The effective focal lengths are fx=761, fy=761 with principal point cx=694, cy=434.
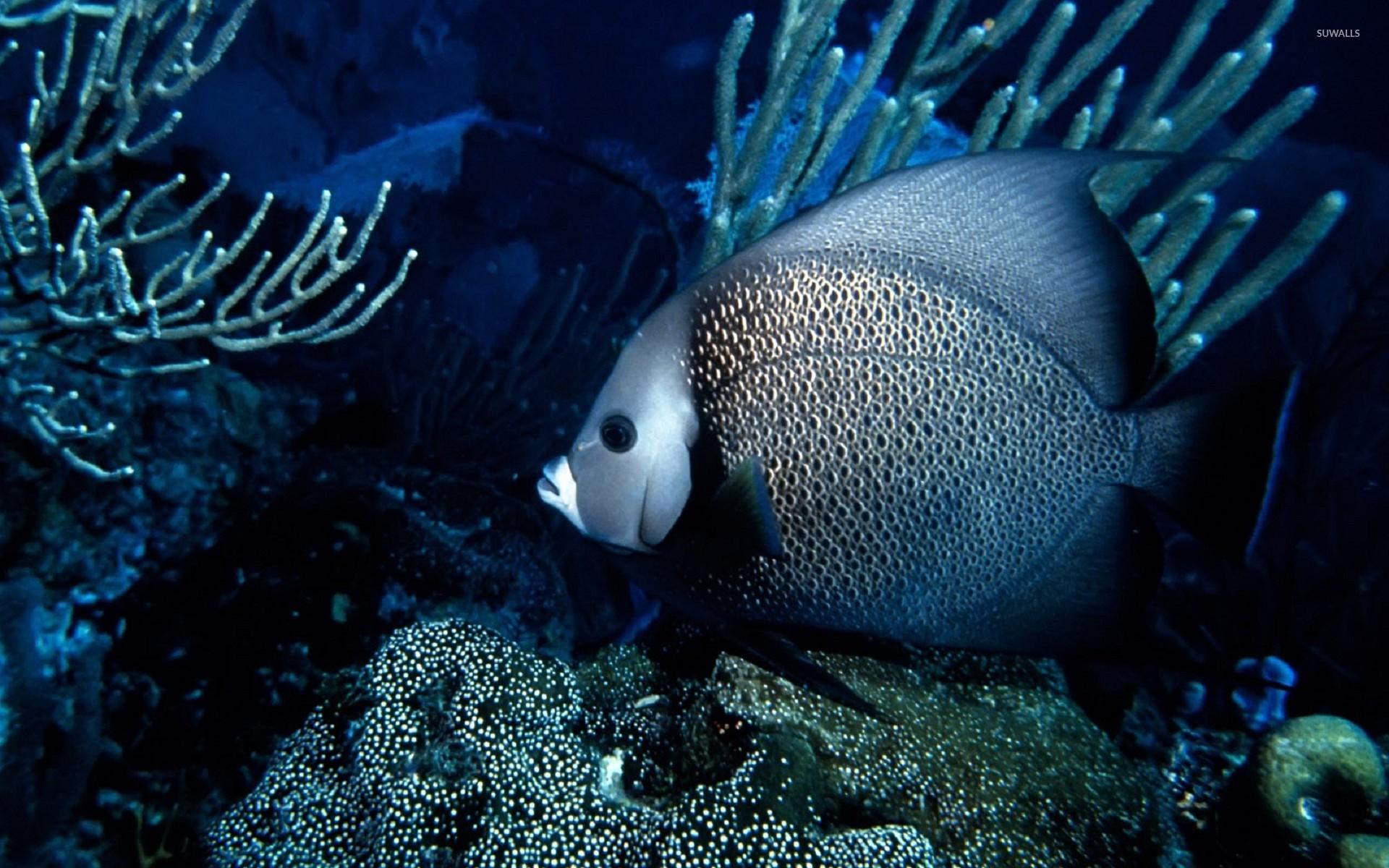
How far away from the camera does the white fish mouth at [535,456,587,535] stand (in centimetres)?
142

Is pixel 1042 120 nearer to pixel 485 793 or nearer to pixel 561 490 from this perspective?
pixel 561 490

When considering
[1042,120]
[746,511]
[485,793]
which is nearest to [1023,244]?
[746,511]

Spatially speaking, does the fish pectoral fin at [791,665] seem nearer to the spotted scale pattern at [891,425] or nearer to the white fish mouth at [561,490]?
the spotted scale pattern at [891,425]

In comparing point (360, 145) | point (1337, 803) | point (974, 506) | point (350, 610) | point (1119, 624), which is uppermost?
point (360, 145)

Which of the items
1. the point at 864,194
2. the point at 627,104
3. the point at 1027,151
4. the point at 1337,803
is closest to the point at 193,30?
the point at 864,194

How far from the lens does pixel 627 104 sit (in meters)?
5.90

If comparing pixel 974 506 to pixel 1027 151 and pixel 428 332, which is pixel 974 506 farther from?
pixel 428 332

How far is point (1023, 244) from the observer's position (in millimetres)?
1411

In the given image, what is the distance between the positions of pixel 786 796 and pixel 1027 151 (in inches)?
54.0

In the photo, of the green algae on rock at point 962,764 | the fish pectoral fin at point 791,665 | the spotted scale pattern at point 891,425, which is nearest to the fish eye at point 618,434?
the spotted scale pattern at point 891,425

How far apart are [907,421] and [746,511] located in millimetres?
348

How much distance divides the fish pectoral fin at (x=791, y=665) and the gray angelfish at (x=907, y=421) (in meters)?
0.10

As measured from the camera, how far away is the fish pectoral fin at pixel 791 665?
139 centimetres

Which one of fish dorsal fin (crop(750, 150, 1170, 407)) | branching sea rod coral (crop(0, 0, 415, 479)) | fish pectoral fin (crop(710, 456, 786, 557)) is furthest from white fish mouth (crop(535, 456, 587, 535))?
branching sea rod coral (crop(0, 0, 415, 479))
